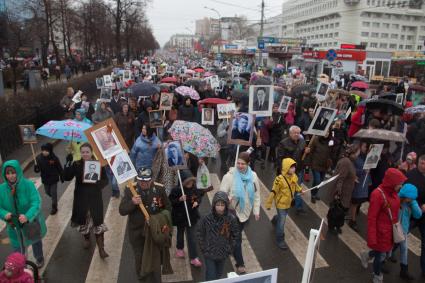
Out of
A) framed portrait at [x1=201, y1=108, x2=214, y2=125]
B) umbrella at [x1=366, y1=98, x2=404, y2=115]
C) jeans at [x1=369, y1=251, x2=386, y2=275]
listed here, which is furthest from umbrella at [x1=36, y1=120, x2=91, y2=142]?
umbrella at [x1=366, y1=98, x2=404, y2=115]

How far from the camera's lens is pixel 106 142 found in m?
4.86

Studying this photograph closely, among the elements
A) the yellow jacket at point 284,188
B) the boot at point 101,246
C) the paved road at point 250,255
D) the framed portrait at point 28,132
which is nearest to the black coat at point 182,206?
the paved road at point 250,255

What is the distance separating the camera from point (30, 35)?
21.6 metres

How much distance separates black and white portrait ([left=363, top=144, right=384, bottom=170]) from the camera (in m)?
6.59

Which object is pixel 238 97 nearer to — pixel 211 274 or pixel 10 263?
pixel 211 274

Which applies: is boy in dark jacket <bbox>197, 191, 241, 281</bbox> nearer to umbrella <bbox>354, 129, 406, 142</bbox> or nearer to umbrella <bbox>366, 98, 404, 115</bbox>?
umbrella <bbox>354, 129, 406, 142</bbox>

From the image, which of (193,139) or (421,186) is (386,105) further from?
(193,139)

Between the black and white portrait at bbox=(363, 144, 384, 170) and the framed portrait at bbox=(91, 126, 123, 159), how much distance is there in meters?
4.29

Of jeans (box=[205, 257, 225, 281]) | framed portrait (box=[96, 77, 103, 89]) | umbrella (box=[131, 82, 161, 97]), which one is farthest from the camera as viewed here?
framed portrait (box=[96, 77, 103, 89])

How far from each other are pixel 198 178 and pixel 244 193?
2.99 feet

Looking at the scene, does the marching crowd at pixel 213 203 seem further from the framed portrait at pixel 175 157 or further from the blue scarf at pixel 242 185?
the framed portrait at pixel 175 157

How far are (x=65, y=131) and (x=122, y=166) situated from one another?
275cm

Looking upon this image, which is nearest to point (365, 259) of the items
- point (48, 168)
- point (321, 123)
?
point (321, 123)

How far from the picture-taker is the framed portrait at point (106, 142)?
4770 millimetres
